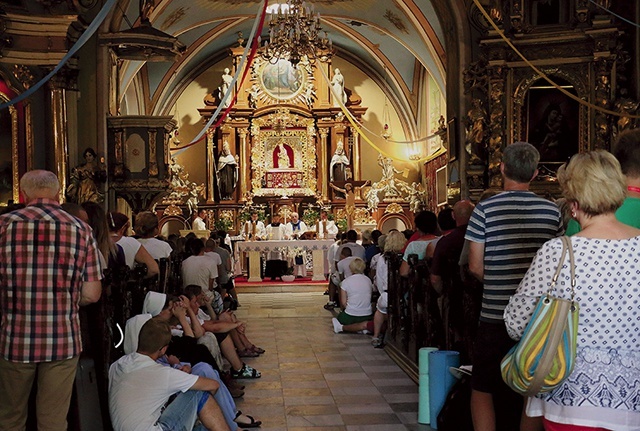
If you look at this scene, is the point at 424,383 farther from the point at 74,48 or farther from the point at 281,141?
the point at 281,141

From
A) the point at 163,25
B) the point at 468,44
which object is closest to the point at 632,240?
the point at 468,44

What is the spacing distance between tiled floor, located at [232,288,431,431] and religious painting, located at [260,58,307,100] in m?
13.3

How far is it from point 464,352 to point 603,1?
10.5 metres

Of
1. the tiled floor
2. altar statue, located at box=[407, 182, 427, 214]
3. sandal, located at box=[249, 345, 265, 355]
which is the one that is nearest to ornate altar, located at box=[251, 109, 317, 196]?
altar statue, located at box=[407, 182, 427, 214]

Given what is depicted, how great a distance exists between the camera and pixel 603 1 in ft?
46.4

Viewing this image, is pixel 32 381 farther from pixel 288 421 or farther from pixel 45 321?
pixel 288 421

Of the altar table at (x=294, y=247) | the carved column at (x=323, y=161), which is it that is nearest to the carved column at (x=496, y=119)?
the altar table at (x=294, y=247)

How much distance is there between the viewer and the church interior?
12.5 m

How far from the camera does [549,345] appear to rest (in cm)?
267

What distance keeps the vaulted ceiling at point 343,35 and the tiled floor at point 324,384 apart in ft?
28.4

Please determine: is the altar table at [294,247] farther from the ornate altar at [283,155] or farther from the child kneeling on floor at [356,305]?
the child kneeling on floor at [356,305]

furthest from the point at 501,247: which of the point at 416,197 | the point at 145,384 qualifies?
the point at 416,197

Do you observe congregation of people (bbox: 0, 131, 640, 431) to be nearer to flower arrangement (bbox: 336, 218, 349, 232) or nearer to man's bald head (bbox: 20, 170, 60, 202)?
man's bald head (bbox: 20, 170, 60, 202)

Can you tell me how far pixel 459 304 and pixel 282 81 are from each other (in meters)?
18.7
